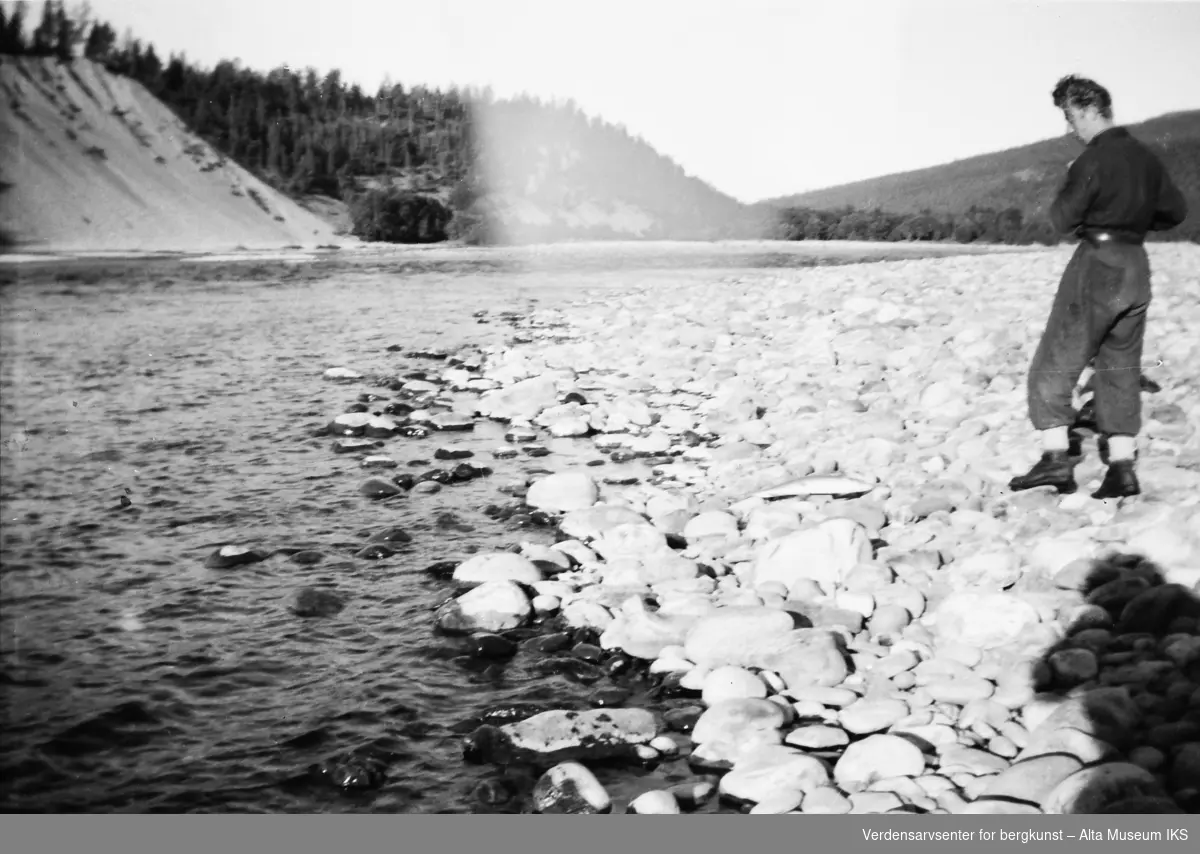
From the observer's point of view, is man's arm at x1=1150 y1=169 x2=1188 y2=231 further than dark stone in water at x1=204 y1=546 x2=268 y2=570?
No

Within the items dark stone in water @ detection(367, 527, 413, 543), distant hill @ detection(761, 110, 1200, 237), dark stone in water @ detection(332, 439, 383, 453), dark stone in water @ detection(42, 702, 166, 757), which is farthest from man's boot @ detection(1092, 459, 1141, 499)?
dark stone in water @ detection(332, 439, 383, 453)

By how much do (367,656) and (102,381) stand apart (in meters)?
3.69

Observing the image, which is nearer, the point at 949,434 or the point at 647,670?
the point at 647,670

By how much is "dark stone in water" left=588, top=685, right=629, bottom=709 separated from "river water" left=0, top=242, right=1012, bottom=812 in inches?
2.2

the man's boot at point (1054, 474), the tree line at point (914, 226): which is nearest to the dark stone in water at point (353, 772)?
the man's boot at point (1054, 474)

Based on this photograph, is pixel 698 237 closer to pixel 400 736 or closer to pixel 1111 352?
pixel 1111 352

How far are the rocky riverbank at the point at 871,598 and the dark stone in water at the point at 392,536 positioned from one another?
0.51 meters

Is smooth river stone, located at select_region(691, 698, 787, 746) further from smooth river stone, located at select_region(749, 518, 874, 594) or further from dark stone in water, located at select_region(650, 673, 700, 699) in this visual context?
smooth river stone, located at select_region(749, 518, 874, 594)

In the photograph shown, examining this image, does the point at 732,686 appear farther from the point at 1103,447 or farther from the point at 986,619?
the point at 1103,447

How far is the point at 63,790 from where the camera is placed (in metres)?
2.25

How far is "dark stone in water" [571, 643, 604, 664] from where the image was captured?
8.46 feet

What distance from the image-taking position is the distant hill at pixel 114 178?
4.15 m

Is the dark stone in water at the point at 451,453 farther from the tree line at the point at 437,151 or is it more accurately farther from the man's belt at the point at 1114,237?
the man's belt at the point at 1114,237

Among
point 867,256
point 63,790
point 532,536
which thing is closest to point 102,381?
point 532,536
